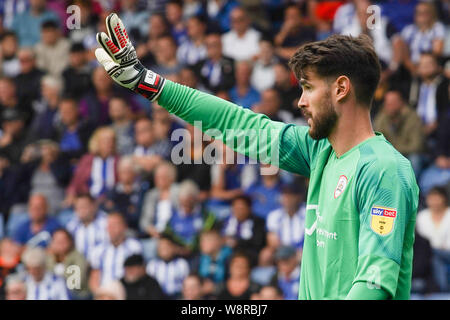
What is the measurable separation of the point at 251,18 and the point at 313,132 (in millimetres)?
8727

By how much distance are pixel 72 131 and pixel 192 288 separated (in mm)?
3684

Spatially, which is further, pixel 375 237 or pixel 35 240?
pixel 35 240

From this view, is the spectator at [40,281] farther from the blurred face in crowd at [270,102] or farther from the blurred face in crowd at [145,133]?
the blurred face in crowd at [270,102]

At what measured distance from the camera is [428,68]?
405 inches

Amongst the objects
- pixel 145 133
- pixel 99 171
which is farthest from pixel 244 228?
pixel 99 171

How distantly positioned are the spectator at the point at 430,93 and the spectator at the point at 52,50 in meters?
5.38

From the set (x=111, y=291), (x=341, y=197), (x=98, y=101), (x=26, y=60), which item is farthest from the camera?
(x=26, y=60)

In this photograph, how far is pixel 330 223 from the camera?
148 inches

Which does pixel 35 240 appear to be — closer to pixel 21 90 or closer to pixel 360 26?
pixel 21 90

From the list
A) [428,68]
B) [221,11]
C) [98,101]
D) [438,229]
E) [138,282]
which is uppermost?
[221,11]

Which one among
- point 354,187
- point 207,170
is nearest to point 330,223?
point 354,187

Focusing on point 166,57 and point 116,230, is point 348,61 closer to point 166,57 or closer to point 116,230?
point 116,230
